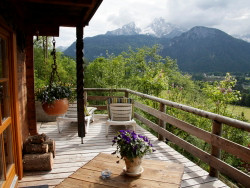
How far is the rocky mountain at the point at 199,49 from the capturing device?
4681cm

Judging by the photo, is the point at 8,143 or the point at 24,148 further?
the point at 24,148

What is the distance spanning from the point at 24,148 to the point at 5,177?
86 cm

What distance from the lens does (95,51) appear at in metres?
50.2

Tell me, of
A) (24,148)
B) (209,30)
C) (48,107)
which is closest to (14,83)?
(48,107)

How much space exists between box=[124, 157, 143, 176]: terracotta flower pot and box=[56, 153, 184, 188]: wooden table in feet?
0.12

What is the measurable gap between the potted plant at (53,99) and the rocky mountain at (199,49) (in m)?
37.6

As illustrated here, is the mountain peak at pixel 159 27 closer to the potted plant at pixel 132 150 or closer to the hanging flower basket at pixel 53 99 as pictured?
the hanging flower basket at pixel 53 99

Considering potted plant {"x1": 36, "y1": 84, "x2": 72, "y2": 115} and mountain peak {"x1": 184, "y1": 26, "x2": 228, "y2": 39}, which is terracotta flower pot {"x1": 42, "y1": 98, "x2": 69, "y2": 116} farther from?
mountain peak {"x1": 184, "y1": 26, "x2": 228, "y2": 39}

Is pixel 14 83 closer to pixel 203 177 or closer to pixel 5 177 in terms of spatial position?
pixel 5 177

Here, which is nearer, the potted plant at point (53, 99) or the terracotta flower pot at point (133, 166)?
the terracotta flower pot at point (133, 166)

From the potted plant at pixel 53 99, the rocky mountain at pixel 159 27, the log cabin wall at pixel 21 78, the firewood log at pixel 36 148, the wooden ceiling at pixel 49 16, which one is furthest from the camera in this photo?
the rocky mountain at pixel 159 27

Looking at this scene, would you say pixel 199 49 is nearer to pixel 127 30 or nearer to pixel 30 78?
pixel 30 78

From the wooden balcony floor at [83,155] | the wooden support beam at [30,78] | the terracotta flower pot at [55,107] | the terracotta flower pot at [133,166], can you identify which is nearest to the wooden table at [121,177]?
the terracotta flower pot at [133,166]

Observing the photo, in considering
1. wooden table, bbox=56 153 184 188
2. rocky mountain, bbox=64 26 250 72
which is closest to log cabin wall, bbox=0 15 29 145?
wooden table, bbox=56 153 184 188
